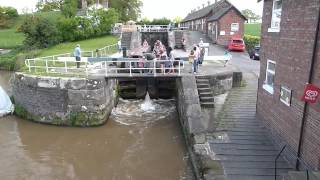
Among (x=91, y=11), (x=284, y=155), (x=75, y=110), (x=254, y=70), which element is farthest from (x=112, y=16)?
(x=284, y=155)

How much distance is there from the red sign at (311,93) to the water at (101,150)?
474 centimetres

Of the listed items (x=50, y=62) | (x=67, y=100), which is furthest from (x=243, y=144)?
(x=50, y=62)

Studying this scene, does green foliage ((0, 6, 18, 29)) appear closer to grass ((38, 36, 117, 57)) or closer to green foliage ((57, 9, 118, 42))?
green foliage ((57, 9, 118, 42))

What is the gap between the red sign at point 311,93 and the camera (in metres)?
8.19

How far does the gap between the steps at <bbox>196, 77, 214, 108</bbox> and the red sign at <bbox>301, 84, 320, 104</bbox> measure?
6.33 metres

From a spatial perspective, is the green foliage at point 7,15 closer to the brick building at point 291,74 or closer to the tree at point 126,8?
the tree at point 126,8

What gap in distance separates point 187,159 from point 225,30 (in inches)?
959

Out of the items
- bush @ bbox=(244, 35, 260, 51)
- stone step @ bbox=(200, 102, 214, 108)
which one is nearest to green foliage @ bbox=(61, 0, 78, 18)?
bush @ bbox=(244, 35, 260, 51)

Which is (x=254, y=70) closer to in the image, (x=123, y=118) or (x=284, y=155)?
(x=123, y=118)

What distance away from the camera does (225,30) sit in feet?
113

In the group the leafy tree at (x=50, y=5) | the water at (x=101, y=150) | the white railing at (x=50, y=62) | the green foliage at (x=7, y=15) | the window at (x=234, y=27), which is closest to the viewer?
the water at (x=101, y=150)

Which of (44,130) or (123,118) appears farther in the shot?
(123,118)

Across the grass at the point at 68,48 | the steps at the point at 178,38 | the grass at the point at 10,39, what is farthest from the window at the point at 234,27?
the grass at the point at 10,39

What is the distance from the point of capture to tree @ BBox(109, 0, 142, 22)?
58000 mm
